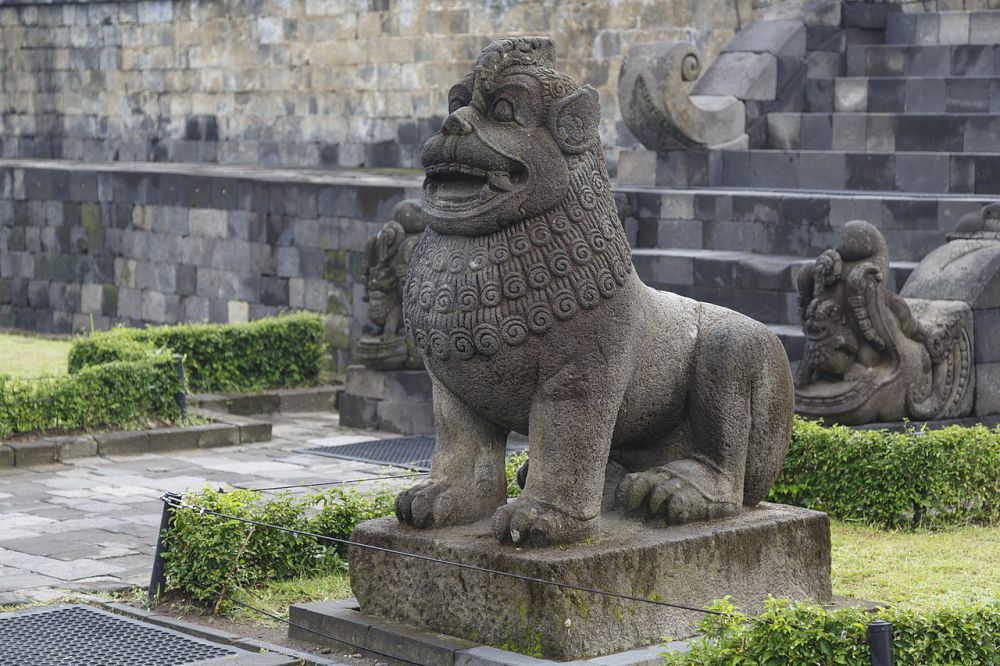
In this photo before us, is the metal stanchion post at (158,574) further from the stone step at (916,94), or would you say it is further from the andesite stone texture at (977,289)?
the stone step at (916,94)

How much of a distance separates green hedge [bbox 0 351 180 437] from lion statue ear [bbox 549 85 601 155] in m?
6.33

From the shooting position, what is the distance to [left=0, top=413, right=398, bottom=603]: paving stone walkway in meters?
7.88

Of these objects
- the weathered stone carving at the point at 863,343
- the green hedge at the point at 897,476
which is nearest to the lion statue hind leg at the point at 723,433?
the green hedge at the point at 897,476

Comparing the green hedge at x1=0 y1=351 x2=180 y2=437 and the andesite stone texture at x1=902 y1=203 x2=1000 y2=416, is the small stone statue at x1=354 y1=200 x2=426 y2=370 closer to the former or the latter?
the green hedge at x1=0 y1=351 x2=180 y2=437

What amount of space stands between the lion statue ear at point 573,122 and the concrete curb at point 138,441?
20.0 ft

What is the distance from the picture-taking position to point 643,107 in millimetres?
14656

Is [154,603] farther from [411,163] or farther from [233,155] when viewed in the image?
[233,155]

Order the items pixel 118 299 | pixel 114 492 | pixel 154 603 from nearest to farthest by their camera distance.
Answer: pixel 154 603, pixel 114 492, pixel 118 299

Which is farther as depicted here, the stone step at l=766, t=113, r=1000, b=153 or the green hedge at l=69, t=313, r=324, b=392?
the stone step at l=766, t=113, r=1000, b=153

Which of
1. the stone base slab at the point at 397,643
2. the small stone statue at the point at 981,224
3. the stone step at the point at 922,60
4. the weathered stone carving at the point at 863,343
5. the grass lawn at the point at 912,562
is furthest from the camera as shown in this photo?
the stone step at the point at 922,60

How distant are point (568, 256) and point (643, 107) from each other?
29.4 feet

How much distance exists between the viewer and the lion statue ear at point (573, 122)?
5.93 m

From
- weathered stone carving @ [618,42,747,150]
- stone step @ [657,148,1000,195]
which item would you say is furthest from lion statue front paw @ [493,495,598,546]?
weathered stone carving @ [618,42,747,150]

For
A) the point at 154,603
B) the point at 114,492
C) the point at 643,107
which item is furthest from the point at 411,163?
the point at 154,603
